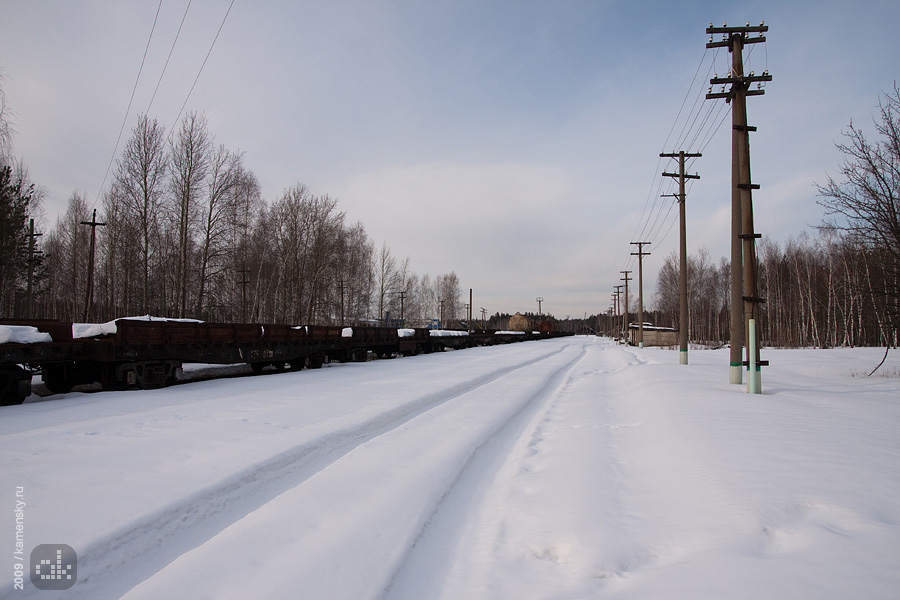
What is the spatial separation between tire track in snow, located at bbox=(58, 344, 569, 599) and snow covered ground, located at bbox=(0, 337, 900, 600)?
2cm

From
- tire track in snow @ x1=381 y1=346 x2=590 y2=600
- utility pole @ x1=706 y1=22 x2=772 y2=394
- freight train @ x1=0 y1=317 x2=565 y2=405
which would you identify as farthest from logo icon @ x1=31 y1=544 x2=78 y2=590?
utility pole @ x1=706 y1=22 x2=772 y2=394

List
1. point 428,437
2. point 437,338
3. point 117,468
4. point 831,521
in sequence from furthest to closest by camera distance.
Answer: point 437,338 < point 428,437 < point 117,468 < point 831,521

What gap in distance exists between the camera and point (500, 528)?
3662 mm

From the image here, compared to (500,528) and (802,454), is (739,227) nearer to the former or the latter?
(802,454)

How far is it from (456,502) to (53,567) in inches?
113

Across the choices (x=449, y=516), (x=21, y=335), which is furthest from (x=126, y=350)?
(x=449, y=516)

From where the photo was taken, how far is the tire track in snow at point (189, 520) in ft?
9.57

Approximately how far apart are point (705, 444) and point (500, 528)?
3194mm

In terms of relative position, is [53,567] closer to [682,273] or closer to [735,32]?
[735,32]

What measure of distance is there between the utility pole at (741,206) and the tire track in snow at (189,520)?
889 centimetres

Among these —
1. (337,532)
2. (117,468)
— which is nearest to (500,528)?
(337,532)

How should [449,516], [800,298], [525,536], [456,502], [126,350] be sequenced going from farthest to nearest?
1. [800,298]
2. [126,350]
3. [456,502]
4. [449,516]
5. [525,536]

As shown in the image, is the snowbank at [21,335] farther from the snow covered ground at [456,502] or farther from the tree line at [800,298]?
the tree line at [800,298]

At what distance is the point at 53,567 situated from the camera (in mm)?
2900
